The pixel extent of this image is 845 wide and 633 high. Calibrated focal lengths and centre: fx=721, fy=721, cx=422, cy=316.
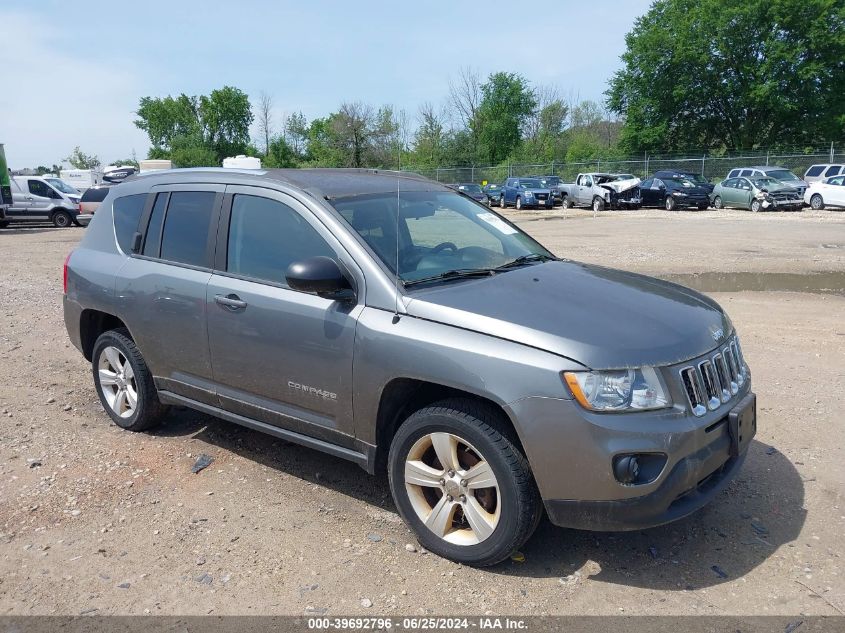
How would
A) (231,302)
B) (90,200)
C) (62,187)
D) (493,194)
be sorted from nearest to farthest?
(231,302), (90,200), (62,187), (493,194)

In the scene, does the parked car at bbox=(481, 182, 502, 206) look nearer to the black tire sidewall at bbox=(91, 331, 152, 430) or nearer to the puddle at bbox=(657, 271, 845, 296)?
the puddle at bbox=(657, 271, 845, 296)

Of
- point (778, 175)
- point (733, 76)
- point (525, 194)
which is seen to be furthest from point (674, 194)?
point (733, 76)

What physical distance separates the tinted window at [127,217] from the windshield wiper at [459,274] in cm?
243

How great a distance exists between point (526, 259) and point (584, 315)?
3.63ft

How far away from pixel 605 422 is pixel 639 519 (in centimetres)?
47

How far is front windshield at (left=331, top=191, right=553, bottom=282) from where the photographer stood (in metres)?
3.96

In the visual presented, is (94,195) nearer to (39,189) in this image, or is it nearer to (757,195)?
(39,189)

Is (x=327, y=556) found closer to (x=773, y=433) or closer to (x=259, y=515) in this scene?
(x=259, y=515)

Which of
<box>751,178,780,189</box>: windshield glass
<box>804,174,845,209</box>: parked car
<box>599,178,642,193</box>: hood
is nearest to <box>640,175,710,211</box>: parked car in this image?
<box>599,178,642,193</box>: hood

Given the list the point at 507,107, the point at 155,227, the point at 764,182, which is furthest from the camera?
the point at 507,107

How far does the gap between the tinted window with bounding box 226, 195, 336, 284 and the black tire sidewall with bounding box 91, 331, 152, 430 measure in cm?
125

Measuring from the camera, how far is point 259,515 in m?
4.09

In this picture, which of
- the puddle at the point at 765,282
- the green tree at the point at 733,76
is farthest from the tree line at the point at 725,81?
the puddle at the point at 765,282

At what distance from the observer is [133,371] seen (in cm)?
509
